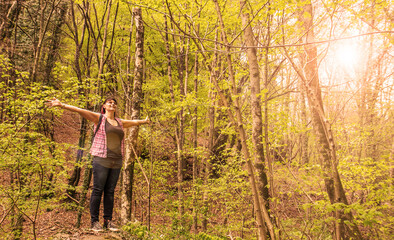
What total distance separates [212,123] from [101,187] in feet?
16.6

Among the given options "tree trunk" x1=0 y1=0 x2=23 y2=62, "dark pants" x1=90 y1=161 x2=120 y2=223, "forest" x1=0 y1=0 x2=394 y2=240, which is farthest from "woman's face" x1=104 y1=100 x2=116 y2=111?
"tree trunk" x1=0 y1=0 x2=23 y2=62

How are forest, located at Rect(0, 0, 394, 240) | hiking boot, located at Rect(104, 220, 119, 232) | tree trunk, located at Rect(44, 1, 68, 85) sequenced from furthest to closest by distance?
tree trunk, located at Rect(44, 1, 68, 85)
forest, located at Rect(0, 0, 394, 240)
hiking boot, located at Rect(104, 220, 119, 232)

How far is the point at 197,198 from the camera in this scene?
23.5ft

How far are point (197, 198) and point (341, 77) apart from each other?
1166 centimetres

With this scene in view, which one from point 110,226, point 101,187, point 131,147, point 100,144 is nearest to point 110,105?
point 100,144

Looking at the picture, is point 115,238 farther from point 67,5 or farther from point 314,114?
point 67,5

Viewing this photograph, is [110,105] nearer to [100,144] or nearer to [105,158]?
[100,144]

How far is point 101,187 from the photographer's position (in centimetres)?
359

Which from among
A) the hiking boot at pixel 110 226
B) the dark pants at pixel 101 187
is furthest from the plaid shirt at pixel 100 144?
the hiking boot at pixel 110 226

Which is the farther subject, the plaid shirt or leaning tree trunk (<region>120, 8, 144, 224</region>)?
leaning tree trunk (<region>120, 8, 144, 224</region>)

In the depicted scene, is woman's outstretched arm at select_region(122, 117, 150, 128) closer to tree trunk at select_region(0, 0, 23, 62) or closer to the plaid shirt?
the plaid shirt

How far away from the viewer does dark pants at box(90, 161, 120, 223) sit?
3566 millimetres

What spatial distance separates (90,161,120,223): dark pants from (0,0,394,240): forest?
0.38 meters

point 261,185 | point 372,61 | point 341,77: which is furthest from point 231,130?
point 341,77
